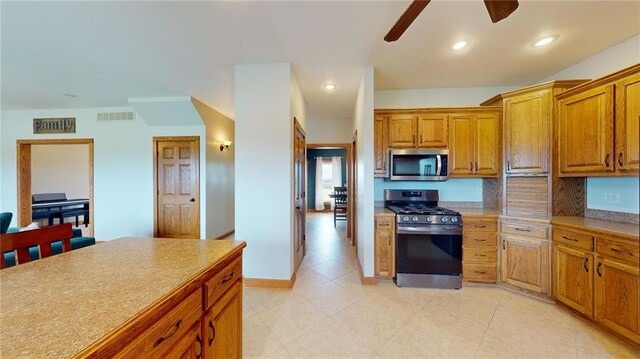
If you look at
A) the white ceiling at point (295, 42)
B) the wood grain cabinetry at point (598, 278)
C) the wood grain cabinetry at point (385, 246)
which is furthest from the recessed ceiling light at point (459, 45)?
the wood grain cabinetry at point (598, 278)

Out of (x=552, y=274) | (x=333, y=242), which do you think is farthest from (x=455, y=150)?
(x=333, y=242)

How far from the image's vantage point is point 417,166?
3.06 m

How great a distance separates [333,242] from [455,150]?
9.01ft

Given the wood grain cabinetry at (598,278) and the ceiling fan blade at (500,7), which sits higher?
the ceiling fan blade at (500,7)

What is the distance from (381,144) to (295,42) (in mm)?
1610

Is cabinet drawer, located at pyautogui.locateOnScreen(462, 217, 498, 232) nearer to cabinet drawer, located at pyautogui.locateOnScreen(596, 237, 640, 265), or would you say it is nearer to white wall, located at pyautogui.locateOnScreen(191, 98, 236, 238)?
cabinet drawer, located at pyautogui.locateOnScreen(596, 237, 640, 265)

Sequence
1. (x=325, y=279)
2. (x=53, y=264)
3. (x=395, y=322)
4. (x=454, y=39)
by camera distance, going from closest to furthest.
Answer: (x=53, y=264), (x=395, y=322), (x=454, y=39), (x=325, y=279)

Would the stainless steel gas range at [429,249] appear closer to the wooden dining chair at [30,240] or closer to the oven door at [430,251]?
the oven door at [430,251]

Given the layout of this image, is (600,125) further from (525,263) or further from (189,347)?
(189,347)

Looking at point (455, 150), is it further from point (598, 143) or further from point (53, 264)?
point (53, 264)

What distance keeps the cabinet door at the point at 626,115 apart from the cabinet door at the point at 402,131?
67.4 inches

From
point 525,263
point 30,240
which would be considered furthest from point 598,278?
point 30,240

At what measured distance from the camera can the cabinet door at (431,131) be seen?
303 centimetres

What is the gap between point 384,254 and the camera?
9.09 ft
